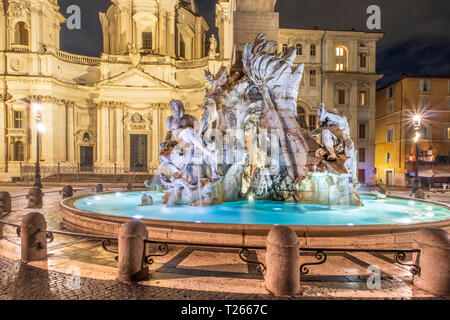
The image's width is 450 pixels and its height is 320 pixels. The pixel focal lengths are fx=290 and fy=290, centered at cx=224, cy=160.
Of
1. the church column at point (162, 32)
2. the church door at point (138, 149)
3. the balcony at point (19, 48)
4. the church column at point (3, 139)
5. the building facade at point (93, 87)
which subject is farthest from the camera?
the church column at point (162, 32)

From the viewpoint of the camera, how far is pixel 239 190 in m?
10.2

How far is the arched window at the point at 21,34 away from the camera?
39309mm

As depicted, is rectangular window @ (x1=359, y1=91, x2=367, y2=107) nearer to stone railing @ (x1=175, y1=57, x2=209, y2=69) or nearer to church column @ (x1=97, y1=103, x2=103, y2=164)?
stone railing @ (x1=175, y1=57, x2=209, y2=69)

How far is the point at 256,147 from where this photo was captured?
10.2m

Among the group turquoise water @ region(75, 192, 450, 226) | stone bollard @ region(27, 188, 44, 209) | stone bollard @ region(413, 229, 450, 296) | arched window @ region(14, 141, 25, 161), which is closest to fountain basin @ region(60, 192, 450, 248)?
turquoise water @ region(75, 192, 450, 226)

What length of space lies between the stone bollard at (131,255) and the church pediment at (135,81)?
124 feet

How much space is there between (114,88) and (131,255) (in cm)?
3885

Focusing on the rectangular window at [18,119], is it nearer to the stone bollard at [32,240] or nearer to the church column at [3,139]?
the church column at [3,139]

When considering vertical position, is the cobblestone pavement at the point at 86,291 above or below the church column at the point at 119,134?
below

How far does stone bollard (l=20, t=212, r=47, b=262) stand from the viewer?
16.4 feet

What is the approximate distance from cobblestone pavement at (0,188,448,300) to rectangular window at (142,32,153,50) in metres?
44.8

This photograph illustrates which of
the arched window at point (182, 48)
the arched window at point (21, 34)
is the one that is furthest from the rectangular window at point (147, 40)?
the arched window at point (21, 34)
